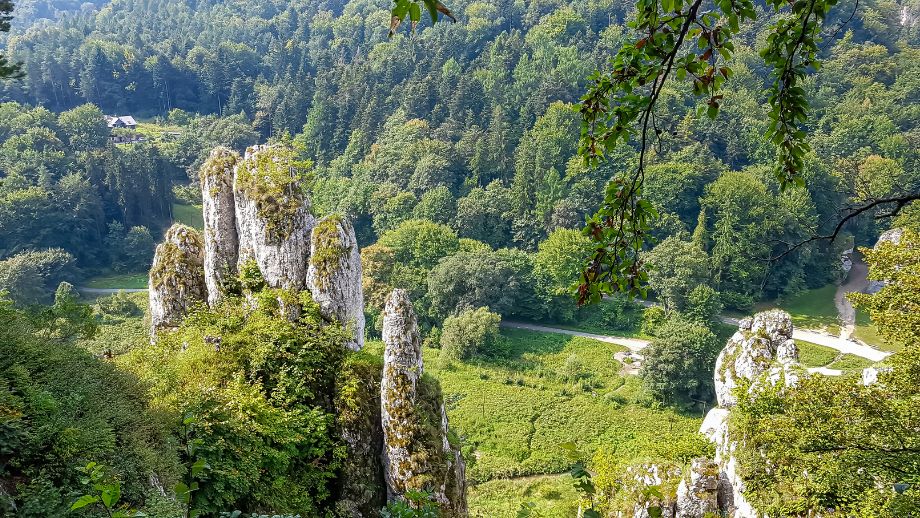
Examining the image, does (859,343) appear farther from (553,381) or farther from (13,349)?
(13,349)

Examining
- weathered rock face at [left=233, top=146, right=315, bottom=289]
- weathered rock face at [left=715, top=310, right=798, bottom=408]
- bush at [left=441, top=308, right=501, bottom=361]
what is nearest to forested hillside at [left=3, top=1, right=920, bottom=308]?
bush at [left=441, top=308, right=501, bottom=361]

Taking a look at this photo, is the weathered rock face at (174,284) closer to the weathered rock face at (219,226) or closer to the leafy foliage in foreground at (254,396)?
the weathered rock face at (219,226)

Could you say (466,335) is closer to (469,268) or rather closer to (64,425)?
(469,268)

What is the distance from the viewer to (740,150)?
194 ft

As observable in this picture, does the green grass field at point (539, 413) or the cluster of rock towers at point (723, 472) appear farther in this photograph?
the green grass field at point (539, 413)

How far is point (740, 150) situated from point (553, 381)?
37708 mm

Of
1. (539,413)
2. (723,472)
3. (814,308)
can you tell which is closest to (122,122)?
(539,413)

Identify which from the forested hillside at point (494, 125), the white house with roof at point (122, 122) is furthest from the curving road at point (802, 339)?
the white house with roof at point (122, 122)

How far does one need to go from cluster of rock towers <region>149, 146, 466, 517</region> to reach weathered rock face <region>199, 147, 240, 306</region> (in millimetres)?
24

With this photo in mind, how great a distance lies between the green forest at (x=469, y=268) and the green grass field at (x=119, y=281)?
567 mm

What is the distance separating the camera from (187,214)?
6103 cm

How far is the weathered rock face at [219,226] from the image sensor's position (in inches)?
562

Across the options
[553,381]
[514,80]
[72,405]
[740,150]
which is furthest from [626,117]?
[514,80]

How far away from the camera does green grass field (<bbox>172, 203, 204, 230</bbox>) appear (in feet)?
196
